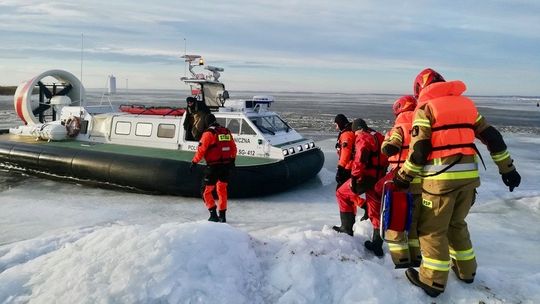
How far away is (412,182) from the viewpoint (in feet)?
8.86

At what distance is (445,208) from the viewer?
247cm

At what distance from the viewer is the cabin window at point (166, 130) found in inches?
263

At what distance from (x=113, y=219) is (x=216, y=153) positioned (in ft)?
4.89

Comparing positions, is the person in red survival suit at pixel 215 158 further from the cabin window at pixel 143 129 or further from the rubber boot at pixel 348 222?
the cabin window at pixel 143 129

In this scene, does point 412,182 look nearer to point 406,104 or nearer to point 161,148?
point 406,104

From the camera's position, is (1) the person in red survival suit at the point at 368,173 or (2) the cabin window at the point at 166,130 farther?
(2) the cabin window at the point at 166,130

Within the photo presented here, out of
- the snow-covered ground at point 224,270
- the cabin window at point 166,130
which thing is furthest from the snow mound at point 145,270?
the cabin window at point 166,130

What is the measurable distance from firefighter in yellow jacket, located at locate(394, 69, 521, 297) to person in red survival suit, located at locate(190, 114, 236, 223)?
228 centimetres

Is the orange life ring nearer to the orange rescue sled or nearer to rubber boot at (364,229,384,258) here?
rubber boot at (364,229,384,258)

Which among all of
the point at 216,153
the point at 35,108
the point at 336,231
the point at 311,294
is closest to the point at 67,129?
the point at 35,108

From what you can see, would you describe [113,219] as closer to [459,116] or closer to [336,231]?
[336,231]

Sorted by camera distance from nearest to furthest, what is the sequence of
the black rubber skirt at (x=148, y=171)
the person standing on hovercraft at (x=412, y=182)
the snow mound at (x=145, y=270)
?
the snow mound at (x=145, y=270) < the person standing on hovercraft at (x=412, y=182) < the black rubber skirt at (x=148, y=171)

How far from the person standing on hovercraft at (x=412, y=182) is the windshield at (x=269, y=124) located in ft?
11.5

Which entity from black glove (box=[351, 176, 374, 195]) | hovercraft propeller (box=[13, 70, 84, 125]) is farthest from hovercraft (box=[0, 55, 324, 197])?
black glove (box=[351, 176, 374, 195])
